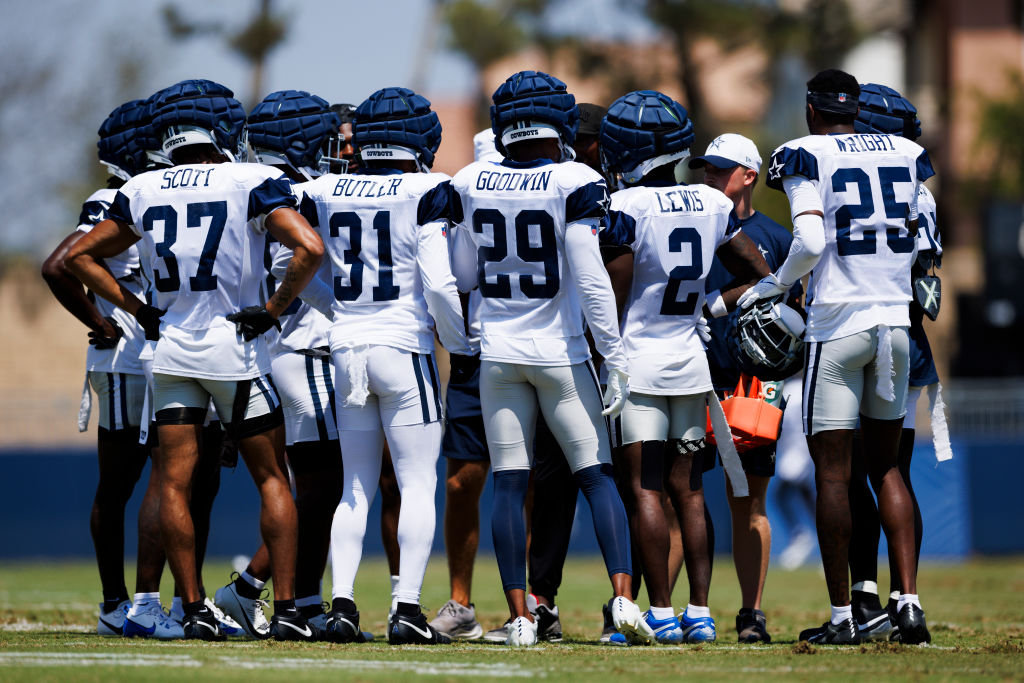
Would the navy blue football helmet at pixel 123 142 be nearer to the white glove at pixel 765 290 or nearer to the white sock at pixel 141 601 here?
the white sock at pixel 141 601

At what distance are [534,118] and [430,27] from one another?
2497 centimetres

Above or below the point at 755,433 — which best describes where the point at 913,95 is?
above

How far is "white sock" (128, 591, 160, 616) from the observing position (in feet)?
22.9

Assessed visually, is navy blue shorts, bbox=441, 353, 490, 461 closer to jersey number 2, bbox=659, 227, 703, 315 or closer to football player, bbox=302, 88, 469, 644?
football player, bbox=302, 88, 469, 644

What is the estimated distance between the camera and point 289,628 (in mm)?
6566

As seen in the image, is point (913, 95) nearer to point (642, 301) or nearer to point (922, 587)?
point (922, 587)

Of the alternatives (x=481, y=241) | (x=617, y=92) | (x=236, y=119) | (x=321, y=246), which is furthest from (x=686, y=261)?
(x=617, y=92)

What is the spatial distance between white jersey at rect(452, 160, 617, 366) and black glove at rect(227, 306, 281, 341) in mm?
1037

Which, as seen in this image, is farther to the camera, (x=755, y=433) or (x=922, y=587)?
(x=922, y=587)

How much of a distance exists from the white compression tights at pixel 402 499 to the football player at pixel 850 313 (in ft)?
6.00

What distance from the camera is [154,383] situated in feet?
21.8

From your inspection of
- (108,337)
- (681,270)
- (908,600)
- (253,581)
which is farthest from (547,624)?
(108,337)

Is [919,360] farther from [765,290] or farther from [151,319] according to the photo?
[151,319]

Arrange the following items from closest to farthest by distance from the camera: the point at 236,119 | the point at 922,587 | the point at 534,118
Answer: the point at 534,118 < the point at 236,119 < the point at 922,587
